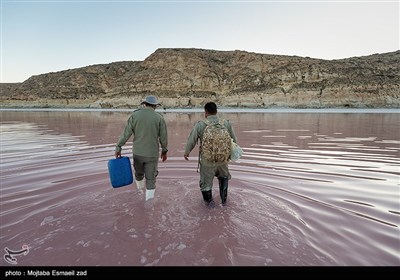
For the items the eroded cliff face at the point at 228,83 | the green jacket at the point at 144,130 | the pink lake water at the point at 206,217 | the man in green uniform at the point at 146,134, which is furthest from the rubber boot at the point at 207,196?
the eroded cliff face at the point at 228,83

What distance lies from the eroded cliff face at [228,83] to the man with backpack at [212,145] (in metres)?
66.2

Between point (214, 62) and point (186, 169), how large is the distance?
88528mm

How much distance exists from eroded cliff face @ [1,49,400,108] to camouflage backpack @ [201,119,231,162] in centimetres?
6631

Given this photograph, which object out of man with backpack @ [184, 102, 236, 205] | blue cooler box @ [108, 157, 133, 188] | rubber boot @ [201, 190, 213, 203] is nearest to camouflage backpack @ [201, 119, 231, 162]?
man with backpack @ [184, 102, 236, 205]

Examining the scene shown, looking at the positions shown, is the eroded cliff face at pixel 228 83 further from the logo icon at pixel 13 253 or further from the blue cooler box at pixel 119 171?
the logo icon at pixel 13 253

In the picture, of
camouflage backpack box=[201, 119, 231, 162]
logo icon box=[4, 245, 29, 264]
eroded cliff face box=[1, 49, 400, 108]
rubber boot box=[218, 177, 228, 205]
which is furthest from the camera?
eroded cliff face box=[1, 49, 400, 108]

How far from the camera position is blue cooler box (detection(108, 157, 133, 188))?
492 cm

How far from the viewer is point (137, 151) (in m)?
4.90

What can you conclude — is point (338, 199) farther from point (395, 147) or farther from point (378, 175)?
point (395, 147)

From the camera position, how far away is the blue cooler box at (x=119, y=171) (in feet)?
16.1

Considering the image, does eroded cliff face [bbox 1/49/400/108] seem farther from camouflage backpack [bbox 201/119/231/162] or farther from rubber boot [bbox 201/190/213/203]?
camouflage backpack [bbox 201/119/231/162]

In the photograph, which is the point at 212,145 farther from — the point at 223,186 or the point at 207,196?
the point at 207,196

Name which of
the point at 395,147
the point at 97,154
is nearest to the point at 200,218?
the point at 97,154

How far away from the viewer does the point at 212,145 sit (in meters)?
4.34
